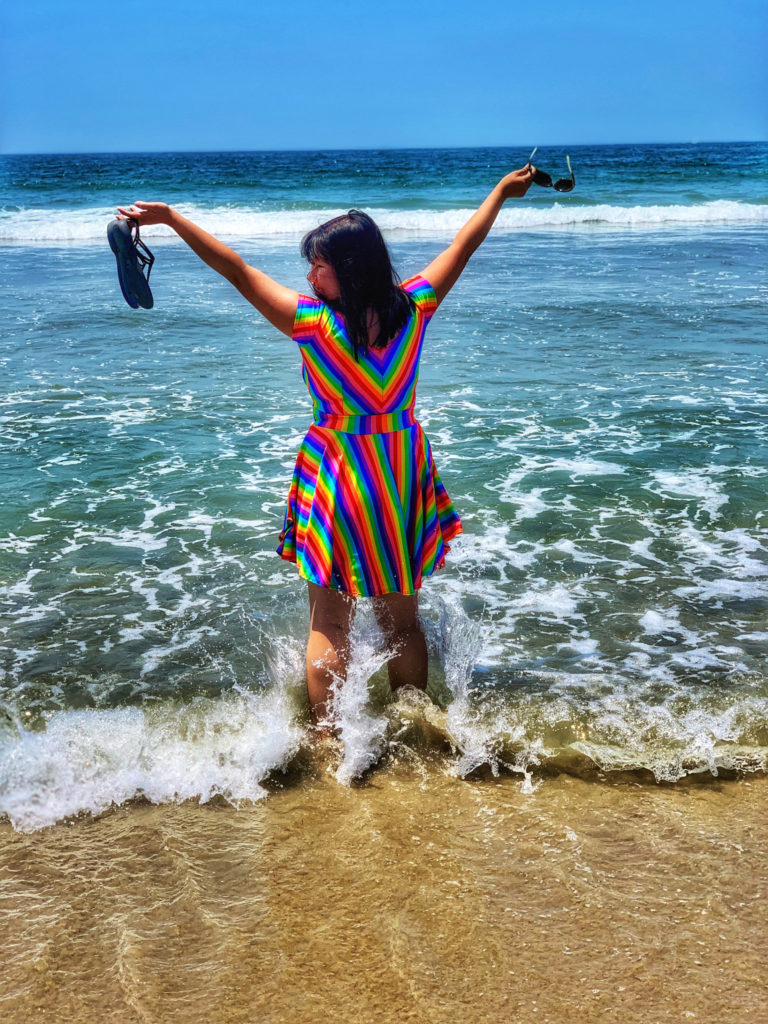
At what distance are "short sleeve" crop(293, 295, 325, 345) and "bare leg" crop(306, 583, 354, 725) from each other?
2.58 ft

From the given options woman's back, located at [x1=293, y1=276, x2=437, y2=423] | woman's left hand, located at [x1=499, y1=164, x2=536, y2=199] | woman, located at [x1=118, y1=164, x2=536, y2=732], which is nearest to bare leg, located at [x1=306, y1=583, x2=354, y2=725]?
woman, located at [x1=118, y1=164, x2=536, y2=732]

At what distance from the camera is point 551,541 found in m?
5.08

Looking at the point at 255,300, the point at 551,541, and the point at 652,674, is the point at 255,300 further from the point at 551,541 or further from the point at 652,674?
the point at 551,541

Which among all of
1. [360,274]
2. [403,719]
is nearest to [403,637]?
[403,719]

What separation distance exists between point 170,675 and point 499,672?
1.30 m

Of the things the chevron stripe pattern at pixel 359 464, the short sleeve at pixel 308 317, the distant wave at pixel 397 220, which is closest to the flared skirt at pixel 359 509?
the chevron stripe pattern at pixel 359 464

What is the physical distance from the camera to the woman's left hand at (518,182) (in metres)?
3.03

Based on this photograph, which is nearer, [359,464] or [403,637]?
[359,464]

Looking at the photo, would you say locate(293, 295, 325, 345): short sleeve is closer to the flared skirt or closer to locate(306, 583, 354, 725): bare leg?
the flared skirt

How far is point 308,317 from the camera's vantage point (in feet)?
8.93

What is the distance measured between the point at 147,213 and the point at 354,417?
0.83 metres

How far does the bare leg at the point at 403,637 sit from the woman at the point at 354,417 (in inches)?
1.1

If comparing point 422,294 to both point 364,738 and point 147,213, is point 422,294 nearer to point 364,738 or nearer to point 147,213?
point 147,213

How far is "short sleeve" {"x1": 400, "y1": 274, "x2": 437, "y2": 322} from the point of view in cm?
284
